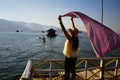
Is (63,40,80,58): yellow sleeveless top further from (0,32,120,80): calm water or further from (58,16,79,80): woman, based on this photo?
(0,32,120,80): calm water

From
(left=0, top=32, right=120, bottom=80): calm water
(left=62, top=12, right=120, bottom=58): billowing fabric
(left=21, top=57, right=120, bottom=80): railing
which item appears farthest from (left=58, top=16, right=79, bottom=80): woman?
(left=0, top=32, right=120, bottom=80): calm water

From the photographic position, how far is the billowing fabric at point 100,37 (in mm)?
4309

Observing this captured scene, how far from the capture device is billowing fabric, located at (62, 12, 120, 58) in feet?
14.1

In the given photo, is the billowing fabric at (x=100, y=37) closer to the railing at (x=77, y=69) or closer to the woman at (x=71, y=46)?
the woman at (x=71, y=46)

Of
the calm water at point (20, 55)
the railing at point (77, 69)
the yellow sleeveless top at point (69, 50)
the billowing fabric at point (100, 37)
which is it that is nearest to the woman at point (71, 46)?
the yellow sleeveless top at point (69, 50)

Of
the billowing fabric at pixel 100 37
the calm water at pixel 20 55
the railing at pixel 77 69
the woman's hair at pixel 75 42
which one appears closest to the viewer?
the billowing fabric at pixel 100 37

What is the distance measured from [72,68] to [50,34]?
440ft

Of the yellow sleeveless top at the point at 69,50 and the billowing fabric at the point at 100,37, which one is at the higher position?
the billowing fabric at the point at 100,37

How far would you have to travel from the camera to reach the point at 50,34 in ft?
459

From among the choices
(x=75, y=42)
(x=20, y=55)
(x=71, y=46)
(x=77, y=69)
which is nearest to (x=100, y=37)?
(x=75, y=42)

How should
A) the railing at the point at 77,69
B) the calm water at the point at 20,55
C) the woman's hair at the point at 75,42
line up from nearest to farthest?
the woman's hair at the point at 75,42 < the railing at the point at 77,69 < the calm water at the point at 20,55

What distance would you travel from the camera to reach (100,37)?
459cm

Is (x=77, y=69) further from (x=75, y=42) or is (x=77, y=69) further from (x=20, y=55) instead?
(x=20, y=55)

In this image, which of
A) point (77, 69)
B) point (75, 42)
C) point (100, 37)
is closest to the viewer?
point (100, 37)
